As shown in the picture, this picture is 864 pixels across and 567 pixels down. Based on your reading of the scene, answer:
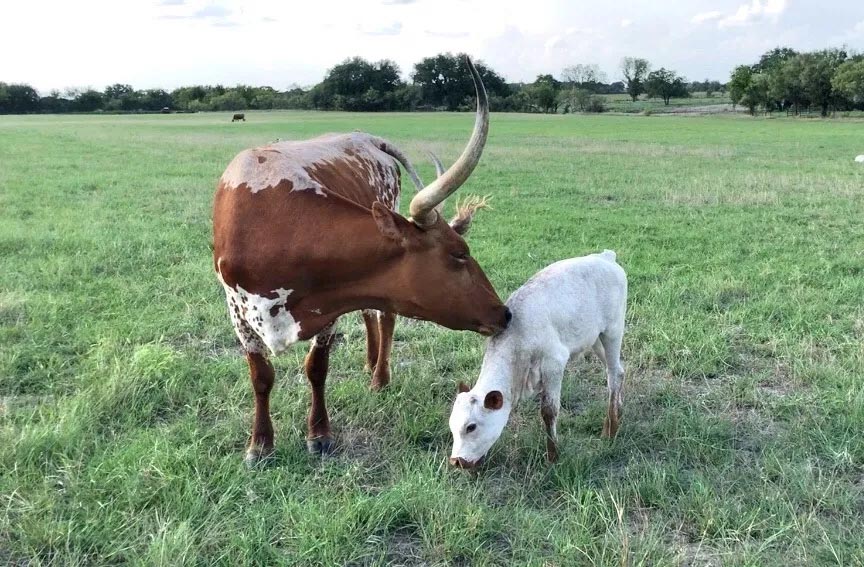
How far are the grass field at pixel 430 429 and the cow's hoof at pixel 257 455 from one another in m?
0.09

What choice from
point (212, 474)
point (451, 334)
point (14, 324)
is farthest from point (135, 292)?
point (212, 474)

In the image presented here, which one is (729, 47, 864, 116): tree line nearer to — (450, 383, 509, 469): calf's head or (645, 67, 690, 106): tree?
(645, 67, 690, 106): tree

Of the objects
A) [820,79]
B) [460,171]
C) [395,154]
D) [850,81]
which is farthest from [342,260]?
[820,79]

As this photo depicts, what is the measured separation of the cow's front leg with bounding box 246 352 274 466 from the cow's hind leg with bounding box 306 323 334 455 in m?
0.25

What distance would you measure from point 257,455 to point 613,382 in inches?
91.5

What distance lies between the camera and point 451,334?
256 inches

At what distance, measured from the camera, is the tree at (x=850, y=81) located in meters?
67.1

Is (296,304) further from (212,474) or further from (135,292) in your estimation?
(135,292)

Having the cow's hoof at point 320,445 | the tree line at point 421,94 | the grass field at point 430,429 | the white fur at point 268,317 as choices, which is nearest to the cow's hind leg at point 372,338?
the grass field at point 430,429

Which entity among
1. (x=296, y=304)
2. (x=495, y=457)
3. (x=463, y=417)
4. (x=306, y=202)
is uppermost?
(x=306, y=202)

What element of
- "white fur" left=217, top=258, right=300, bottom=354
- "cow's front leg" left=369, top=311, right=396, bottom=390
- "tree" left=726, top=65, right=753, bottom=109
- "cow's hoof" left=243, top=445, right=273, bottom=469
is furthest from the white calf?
"tree" left=726, top=65, right=753, bottom=109

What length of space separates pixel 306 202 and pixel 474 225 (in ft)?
25.4

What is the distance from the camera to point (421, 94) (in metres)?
82.8

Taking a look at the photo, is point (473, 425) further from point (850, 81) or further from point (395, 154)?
point (850, 81)
